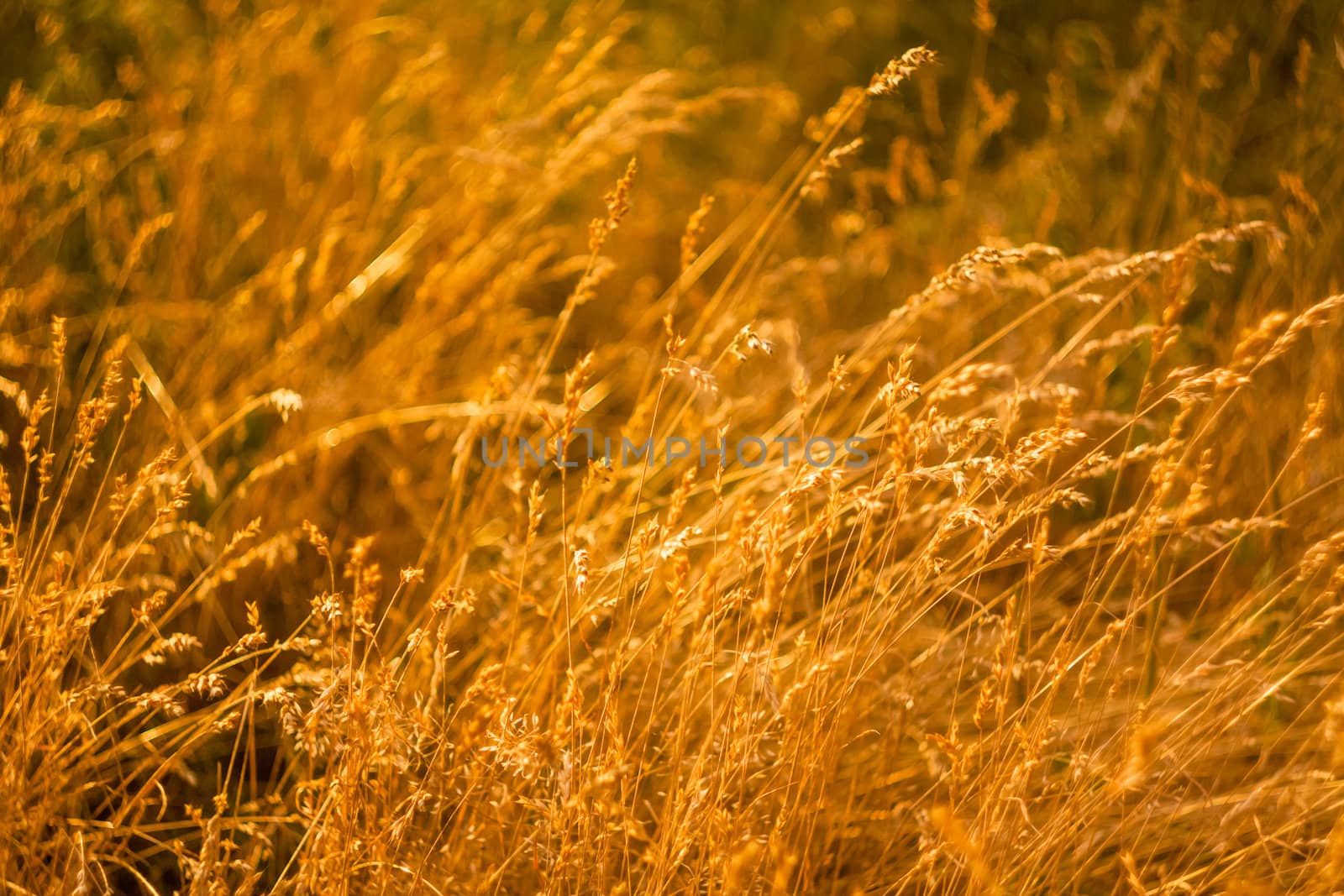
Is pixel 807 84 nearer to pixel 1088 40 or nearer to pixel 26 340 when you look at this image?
pixel 1088 40

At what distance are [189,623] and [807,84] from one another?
2.96m

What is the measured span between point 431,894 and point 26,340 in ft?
5.23

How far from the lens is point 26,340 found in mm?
2088

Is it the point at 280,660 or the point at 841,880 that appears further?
the point at 280,660

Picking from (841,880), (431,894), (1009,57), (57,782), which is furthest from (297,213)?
(1009,57)

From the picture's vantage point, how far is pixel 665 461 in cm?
146

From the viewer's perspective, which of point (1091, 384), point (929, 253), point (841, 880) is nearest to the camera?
point (841, 880)

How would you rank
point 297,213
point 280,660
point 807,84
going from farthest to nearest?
point 807,84 → point 297,213 → point 280,660

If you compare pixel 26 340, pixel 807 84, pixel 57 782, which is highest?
pixel 807 84

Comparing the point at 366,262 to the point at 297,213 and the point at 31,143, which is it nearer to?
the point at 297,213

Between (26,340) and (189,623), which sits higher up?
(26,340)

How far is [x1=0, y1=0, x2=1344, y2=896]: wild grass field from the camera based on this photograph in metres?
1.15

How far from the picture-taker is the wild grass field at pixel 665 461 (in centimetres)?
115

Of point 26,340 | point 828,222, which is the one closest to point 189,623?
point 26,340
